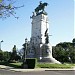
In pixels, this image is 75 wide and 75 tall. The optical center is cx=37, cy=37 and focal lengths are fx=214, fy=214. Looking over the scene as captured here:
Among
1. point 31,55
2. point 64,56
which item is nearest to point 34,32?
point 31,55

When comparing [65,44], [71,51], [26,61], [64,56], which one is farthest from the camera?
[65,44]

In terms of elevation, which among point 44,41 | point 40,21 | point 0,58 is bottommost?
point 0,58

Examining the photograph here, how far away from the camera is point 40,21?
67.0m

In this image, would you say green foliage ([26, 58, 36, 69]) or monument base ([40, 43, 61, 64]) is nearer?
green foliage ([26, 58, 36, 69])

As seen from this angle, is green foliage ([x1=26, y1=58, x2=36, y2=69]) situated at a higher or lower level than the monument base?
lower

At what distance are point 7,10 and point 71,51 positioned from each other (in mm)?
81797

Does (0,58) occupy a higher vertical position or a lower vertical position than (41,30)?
lower

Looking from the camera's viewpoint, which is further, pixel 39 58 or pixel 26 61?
pixel 39 58

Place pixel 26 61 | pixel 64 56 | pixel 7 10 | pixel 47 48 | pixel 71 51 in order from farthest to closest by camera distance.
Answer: pixel 71 51
pixel 64 56
pixel 47 48
pixel 26 61
pixel 7 10

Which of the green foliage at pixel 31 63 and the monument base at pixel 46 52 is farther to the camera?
the monument base at pixel 46 52

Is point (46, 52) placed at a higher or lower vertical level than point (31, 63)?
higher

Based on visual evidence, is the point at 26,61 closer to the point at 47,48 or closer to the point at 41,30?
the point at 47,48

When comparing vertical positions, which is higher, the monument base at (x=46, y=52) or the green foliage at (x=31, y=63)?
the monument base at (x=46, y=52)

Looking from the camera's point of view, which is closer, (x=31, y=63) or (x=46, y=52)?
(x=31, y=63)
